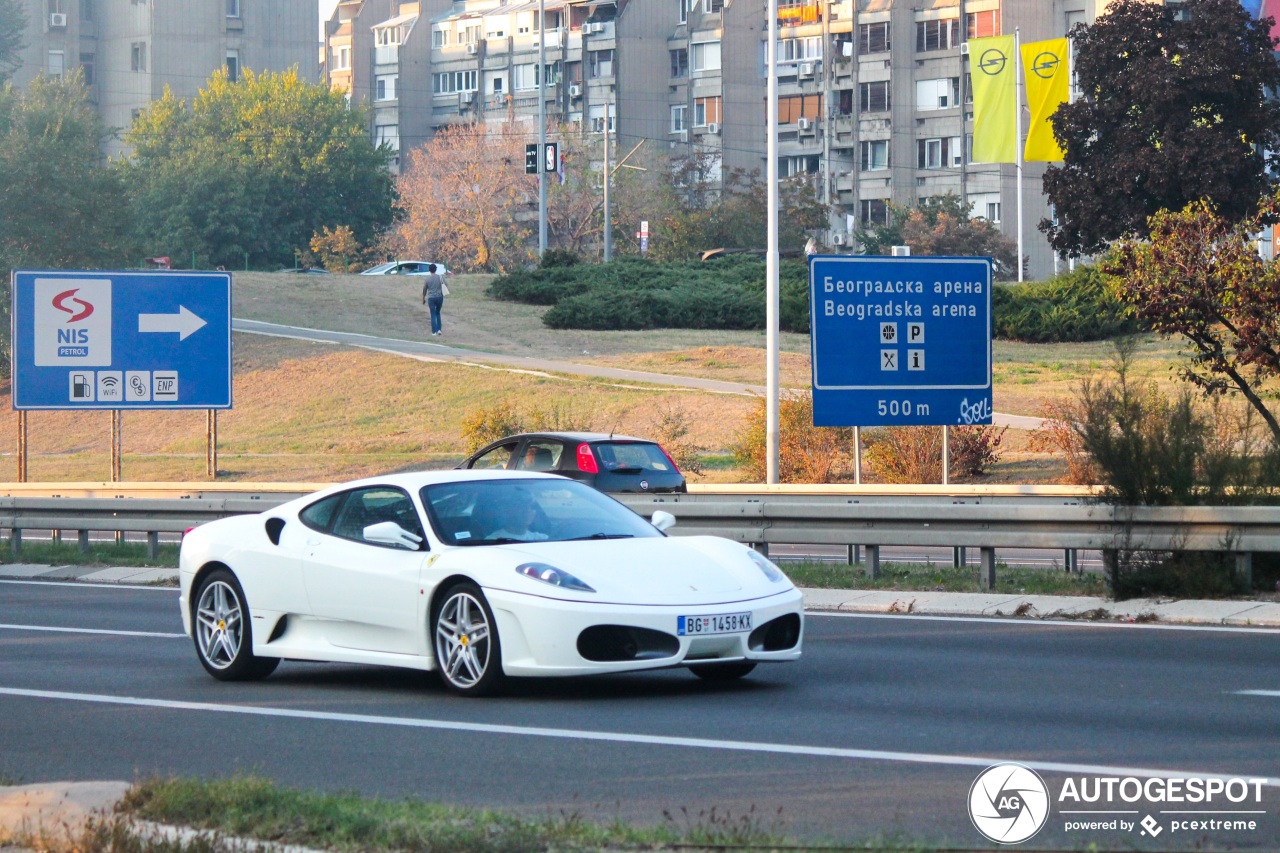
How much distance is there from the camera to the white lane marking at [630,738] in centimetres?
736

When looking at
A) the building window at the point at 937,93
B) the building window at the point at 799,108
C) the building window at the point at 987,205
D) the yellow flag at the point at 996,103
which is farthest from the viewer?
the building window at the point at 799,108

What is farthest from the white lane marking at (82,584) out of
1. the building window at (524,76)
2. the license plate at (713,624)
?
the building window at (524,76)

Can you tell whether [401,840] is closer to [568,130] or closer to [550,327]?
[550,327]

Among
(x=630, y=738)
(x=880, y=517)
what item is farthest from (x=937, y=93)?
(x=630, y=738)

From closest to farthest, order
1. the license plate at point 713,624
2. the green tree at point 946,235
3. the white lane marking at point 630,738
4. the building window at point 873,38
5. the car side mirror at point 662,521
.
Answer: the white lane marking at point 630,738
the license plate at point 713,624
the car side mirror at point 662,521
the green tree at point 946,235
the building window at point 873,38

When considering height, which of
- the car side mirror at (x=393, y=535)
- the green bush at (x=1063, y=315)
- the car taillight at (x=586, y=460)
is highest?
the green bush at (x=1063, y=315)

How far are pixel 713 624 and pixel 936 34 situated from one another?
80598 mm

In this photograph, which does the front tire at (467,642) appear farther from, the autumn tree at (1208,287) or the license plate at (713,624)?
the autumn tree at (1208,287)

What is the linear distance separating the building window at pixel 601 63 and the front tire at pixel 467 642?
9549 centimetres

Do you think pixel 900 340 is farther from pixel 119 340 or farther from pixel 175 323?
pixel 119 340

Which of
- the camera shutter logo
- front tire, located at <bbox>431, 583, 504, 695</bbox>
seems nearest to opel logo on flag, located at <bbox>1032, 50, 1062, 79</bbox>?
front tire, located at <bbox>431, 583, 504, 695</bbox>

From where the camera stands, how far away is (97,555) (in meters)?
21.0

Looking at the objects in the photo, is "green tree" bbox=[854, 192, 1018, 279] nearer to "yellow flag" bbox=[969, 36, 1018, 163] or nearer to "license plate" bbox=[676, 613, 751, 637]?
"yellow flag" bbox=[969, 36, 1018, 163]

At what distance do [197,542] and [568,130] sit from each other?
8218 centimetres
